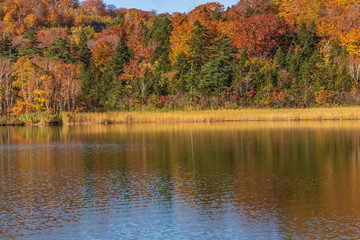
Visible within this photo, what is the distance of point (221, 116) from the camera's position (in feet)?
181

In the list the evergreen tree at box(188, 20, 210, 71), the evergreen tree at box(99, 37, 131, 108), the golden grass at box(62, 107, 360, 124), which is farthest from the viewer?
the evergreen tree at box(99, 37, 131, 108)

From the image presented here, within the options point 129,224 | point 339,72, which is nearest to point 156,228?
point 129,224

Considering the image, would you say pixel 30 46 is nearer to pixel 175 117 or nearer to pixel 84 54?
pixel 84 54

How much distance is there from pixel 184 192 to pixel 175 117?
132 feet

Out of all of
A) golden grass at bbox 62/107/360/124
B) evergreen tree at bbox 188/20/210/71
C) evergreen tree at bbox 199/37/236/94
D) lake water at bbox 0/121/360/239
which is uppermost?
evergreen tree at bbox 188/20/210/71

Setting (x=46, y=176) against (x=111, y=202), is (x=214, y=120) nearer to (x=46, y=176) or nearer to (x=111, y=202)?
(x=46, y=176)

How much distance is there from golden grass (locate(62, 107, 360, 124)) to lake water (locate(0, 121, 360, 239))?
2455 cm

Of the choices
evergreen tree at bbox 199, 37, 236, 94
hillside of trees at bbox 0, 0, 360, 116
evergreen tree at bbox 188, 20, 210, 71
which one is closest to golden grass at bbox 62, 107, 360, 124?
hillside of trees at bbox 0, 0, 360, 116

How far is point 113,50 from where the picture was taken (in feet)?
284

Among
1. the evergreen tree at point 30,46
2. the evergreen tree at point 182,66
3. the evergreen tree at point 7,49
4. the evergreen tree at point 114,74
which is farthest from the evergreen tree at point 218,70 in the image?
the evergreen tree at point 7,49

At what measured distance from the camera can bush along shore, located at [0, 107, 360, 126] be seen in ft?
178

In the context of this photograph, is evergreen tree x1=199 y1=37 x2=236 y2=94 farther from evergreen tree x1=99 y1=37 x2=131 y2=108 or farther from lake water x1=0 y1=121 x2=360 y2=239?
lake water x1=0 y1=121 x2=360 y2=239

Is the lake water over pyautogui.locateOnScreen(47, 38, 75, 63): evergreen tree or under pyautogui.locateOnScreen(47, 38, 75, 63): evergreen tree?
under

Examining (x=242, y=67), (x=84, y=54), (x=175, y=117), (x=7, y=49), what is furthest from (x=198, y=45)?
(x=7, y=49)
